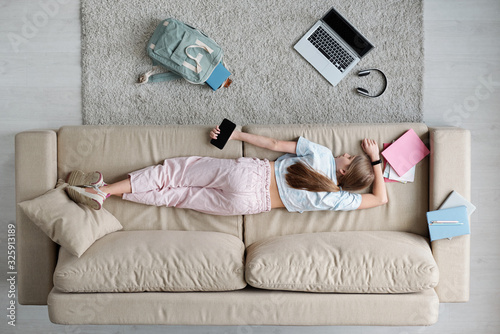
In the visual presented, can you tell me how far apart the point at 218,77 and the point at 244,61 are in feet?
0.67

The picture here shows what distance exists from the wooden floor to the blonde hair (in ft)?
2.36

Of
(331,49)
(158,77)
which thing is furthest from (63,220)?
(331,49)

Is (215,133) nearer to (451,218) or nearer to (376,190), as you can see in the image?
(376,190)

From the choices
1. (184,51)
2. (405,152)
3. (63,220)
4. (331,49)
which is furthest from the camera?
(331,49)

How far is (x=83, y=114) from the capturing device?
2426mm

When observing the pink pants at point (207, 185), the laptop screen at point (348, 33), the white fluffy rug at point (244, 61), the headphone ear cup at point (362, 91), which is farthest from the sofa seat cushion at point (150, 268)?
the laptop screen at point (348, 33)

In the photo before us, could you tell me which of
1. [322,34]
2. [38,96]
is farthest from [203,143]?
[38,96]

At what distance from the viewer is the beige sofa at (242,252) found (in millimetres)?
1905

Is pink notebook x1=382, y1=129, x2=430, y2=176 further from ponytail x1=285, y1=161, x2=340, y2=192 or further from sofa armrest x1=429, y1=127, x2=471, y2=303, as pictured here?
ponytail x1=285, y1=161, x2=340, y2=192

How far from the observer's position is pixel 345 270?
1.90m

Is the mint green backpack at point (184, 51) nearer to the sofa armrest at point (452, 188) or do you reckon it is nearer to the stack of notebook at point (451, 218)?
the sofa armrest at point (452, 188)

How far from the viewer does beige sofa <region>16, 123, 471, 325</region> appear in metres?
1.91

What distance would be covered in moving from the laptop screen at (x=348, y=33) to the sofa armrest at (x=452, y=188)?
0.68m

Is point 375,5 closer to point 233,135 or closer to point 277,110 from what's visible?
point 277,110
